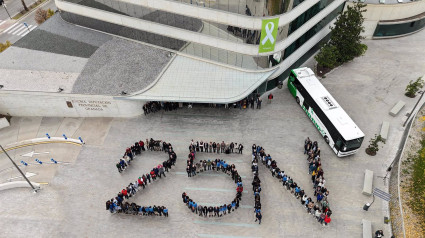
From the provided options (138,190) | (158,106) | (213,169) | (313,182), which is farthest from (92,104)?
(313,182)

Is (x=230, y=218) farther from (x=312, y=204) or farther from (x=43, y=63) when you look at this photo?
(x=43, y=63)

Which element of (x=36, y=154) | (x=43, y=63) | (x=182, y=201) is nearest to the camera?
(x=182, y=201)

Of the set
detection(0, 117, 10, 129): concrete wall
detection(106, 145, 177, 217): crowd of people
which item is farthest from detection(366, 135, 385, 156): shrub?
detection(0, 117, 10, 129): concrete wall

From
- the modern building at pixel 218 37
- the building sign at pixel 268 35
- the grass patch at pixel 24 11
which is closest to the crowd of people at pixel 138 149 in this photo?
the modern building at pixel 218 37

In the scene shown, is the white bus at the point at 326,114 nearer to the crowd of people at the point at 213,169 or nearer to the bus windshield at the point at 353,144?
the bus windshield at the point at 353,144

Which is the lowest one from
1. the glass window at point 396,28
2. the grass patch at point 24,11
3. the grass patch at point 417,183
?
the grass patch at point 417,183

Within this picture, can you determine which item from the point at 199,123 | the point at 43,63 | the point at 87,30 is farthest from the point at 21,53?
the point at 199,123
